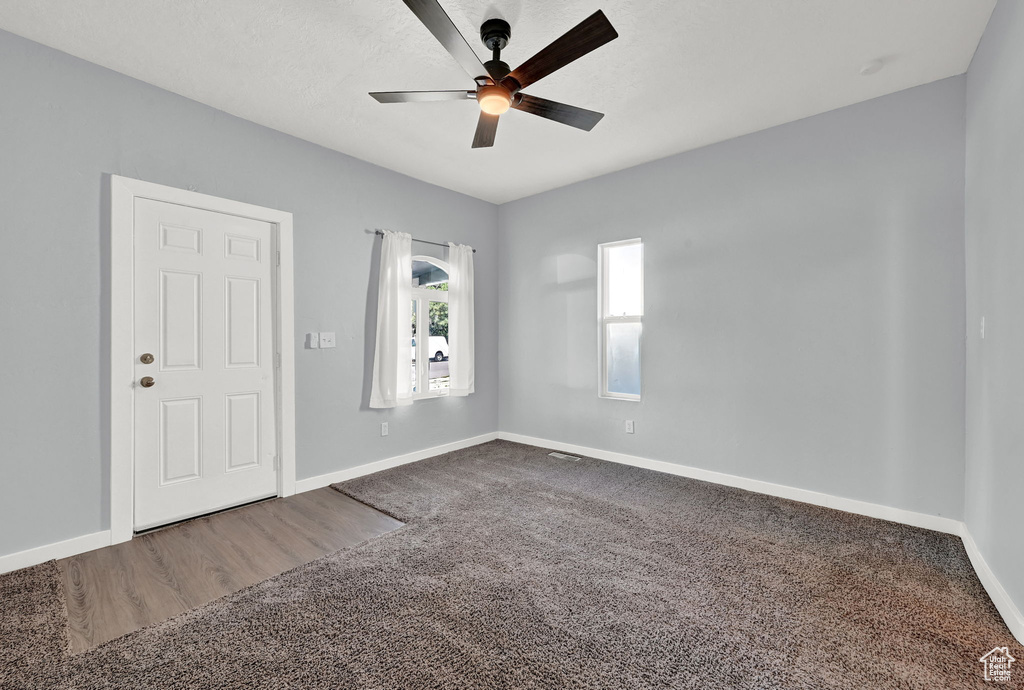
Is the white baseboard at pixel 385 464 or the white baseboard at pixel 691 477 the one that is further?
the white baseboard at pixel 385 464

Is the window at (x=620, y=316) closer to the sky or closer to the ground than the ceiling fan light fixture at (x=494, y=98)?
closer to the ground

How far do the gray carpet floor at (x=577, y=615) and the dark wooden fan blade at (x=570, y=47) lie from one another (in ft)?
7.98

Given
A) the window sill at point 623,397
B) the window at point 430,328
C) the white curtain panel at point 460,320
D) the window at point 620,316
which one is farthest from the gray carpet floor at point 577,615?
the white curtain panel at point 460,320

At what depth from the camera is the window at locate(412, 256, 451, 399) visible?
14.6ft

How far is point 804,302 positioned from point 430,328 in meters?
3.27

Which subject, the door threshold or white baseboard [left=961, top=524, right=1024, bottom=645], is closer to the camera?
white baseboard [left=961, top=524, right=1024, bottom=645]

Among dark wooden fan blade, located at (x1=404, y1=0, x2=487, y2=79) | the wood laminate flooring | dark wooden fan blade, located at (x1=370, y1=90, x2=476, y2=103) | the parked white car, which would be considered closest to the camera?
dark wooden fan blade, located at (x1=404, y1=0, x2=487, y2=79)

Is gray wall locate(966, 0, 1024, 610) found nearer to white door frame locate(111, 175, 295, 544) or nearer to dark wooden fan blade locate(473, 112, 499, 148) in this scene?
dark wooden fan blade locate(473, 112, 499, 148)

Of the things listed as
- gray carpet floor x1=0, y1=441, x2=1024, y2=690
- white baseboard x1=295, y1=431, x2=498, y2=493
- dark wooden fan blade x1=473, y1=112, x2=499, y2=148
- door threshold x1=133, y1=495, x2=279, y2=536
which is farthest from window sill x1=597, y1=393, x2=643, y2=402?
door threshold x1=133, y1=495, x2=279, y2=536

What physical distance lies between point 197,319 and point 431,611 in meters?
2.45

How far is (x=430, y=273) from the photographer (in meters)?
4.64

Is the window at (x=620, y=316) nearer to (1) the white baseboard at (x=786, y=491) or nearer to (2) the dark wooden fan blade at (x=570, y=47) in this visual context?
(1) the white baseboard at (x=786, y=491)

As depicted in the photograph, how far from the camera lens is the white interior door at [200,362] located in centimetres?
278

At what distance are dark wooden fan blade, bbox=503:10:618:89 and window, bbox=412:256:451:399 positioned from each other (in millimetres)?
2550
